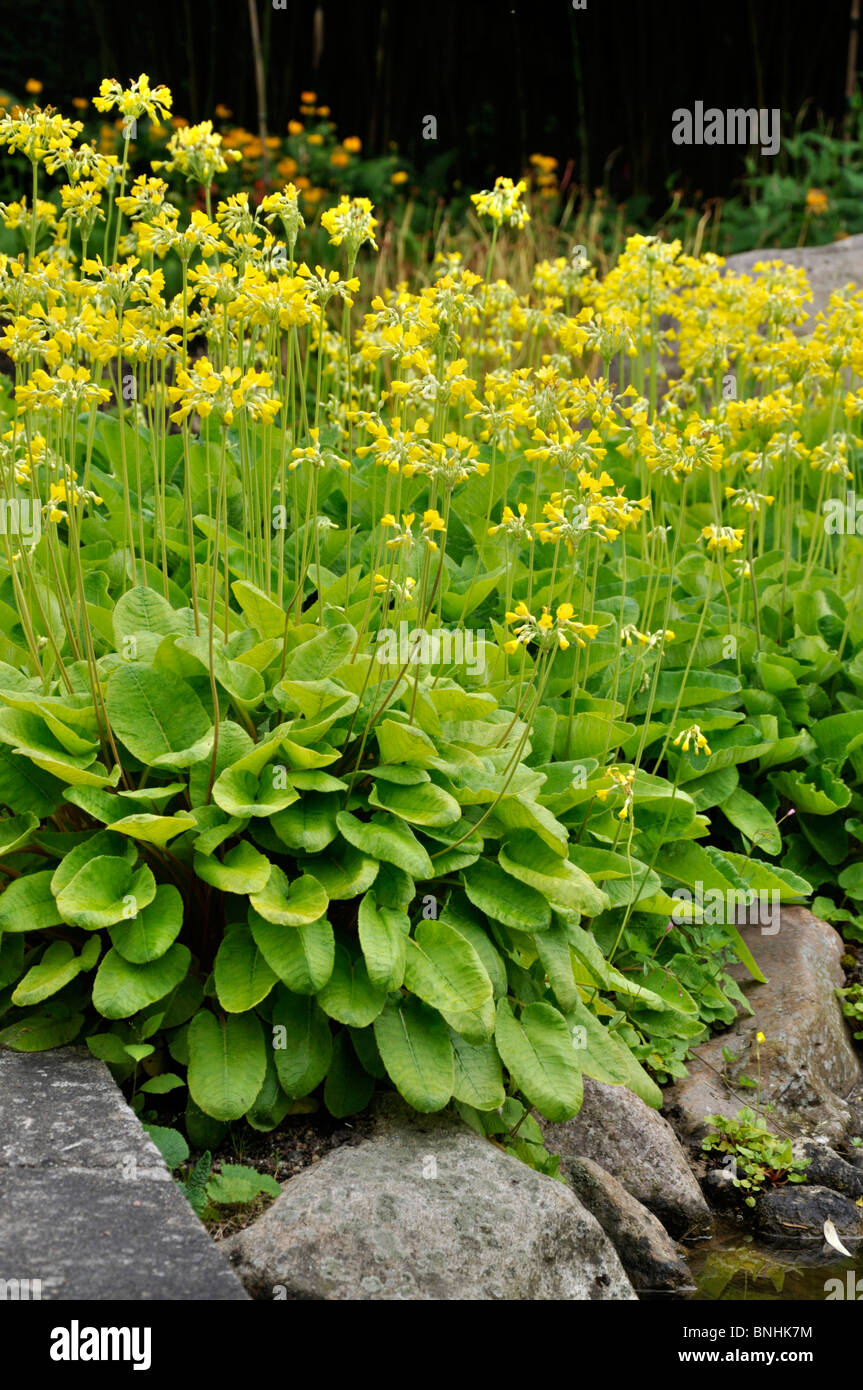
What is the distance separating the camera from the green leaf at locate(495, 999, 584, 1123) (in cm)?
247

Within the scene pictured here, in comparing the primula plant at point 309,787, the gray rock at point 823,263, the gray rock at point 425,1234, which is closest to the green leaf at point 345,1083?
the primula plant at point 309,787

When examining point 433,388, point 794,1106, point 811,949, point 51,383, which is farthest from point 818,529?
point 51,383

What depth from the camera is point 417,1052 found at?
2.48m

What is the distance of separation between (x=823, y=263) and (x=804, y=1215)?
6557mm

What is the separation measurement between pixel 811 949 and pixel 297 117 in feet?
31.6

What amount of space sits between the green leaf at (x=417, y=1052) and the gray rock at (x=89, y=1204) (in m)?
0.47

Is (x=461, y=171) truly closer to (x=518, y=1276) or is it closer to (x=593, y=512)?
(x=593, y=512)

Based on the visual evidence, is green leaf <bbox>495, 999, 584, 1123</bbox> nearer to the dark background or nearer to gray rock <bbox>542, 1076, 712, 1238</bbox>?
gray rock <bbox>542, 1076, 712, 1238</bbox>

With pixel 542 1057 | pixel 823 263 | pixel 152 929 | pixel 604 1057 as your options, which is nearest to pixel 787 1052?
pixel 604 1057

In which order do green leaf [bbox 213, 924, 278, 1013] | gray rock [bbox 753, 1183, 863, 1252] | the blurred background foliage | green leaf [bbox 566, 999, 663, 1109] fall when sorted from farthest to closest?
1. the blurred background foliage
2. gray rock [bbox 753, 1183, 863, 1252]
3. green leaf [bbox 566, 999, 663, 1109]
4. green leaf [bbox 213, 924, 278, 1013]

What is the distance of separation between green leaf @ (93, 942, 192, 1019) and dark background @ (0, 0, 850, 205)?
9169mm

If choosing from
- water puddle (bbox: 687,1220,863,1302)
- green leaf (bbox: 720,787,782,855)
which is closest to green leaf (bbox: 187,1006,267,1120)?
water puddle (bbox: 687,1220,863,1302)

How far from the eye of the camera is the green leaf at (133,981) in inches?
93.0

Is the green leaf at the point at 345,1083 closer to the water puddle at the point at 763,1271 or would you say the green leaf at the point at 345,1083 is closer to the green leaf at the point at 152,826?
the green leaf at the point at 152,826
